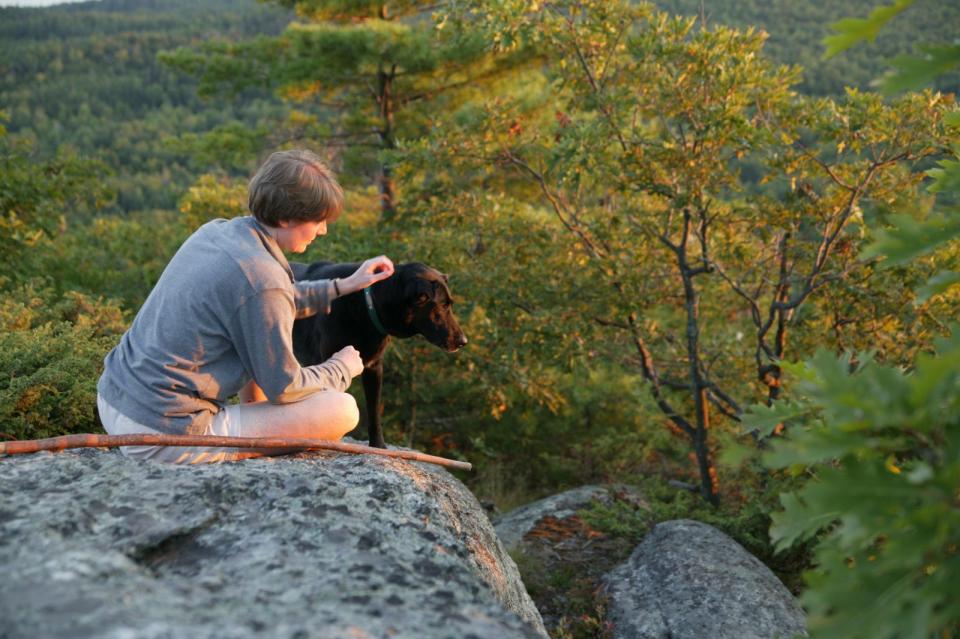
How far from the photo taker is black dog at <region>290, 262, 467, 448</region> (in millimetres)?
4535

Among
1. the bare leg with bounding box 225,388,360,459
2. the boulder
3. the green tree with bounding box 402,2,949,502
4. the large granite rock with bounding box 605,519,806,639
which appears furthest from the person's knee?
the green tree with bounding box 402,2,949,502

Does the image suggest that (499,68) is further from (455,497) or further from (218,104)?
(218,104)

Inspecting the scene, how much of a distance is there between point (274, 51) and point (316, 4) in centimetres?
118

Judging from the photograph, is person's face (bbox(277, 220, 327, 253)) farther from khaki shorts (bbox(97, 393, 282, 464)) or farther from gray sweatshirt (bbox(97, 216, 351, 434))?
khaki shorts (bbox(97, 393, 282, 464))

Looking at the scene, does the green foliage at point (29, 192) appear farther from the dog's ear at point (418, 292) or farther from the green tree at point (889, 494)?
the green tree at point (889, 494)

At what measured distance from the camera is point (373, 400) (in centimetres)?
464

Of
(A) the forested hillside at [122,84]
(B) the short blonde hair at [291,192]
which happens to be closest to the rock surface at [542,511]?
(B) the short blonde hair at [291,192]

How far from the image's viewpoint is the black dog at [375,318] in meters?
4.54

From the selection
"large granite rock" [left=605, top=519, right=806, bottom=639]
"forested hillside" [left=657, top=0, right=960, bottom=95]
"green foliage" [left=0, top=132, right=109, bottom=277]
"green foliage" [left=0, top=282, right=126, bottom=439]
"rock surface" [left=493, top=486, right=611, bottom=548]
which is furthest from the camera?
"forested hillside" [left=657, top=0, right=960, bottom=95]

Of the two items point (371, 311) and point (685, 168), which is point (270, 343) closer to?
point (371, 311)

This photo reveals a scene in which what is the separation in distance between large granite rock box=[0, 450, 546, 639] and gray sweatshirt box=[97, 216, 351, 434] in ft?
1.07

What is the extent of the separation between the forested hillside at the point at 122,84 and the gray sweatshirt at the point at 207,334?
3573 cm

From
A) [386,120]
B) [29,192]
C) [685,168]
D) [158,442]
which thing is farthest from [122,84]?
[158,442]

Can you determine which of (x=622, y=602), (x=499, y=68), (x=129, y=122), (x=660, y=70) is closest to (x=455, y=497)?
(x=622, y=602)
